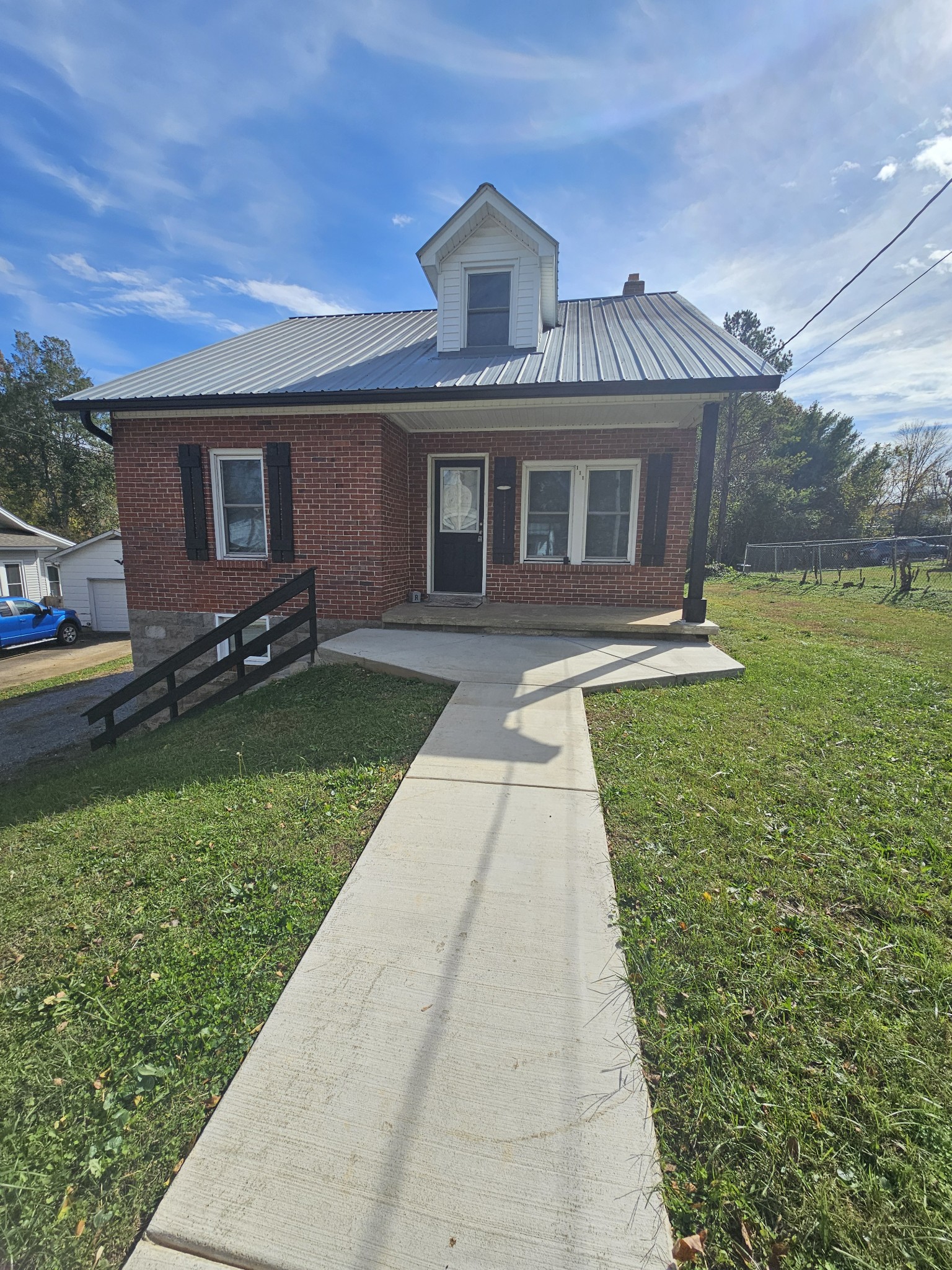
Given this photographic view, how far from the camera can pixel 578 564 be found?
8.15 meters

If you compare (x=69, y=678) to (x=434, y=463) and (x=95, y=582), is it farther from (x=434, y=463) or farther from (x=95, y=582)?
(x=434, y=463)

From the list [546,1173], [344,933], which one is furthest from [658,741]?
[546,1173]

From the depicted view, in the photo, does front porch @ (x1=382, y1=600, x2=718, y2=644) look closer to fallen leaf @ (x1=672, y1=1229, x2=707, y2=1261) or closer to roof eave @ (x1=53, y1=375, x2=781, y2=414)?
roof eave @ (x1=53, y1=375, x2=781, y2=414)

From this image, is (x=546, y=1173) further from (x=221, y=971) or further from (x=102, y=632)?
(x=102, y=632)

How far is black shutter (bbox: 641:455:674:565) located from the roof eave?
169 cm

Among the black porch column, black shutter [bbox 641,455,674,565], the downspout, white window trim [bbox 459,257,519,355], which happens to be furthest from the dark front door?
the downspout

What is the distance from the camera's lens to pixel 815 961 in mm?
2057

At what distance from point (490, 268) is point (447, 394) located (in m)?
2.76

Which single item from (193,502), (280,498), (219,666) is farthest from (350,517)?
(219,666)

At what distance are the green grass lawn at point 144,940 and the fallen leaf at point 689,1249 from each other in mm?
1296

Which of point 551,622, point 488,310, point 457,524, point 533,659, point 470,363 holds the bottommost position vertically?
point 533,659

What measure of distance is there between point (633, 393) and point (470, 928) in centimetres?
575

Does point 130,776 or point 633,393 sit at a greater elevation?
point 633,393

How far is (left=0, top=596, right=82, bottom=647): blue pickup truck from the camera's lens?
51.3ft
